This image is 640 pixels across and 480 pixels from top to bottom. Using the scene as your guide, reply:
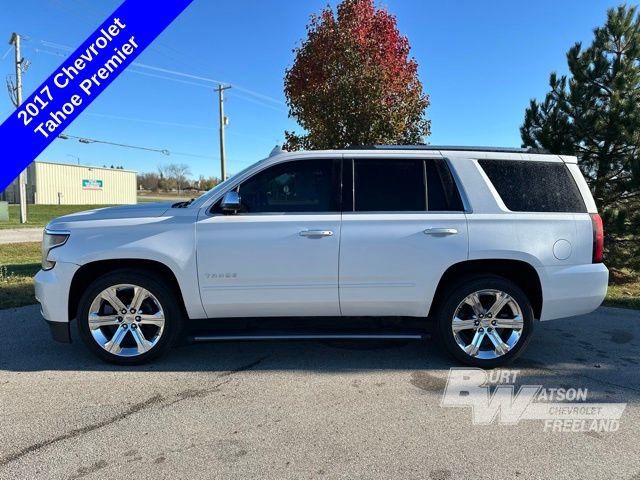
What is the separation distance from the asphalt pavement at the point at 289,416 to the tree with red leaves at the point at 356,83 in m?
4.32

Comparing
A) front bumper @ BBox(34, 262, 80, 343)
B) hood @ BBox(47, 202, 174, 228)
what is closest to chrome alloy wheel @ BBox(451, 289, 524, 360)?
hood @ BBox(47, 202, 174, 228)

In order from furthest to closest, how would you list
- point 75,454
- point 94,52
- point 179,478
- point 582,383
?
1. point 94,52
2. point 582,383
3. point 75,454
4. point 179,478

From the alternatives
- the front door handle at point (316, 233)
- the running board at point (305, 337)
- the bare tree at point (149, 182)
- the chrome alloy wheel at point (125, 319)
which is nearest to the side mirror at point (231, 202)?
the front door handle at point (316, 233)

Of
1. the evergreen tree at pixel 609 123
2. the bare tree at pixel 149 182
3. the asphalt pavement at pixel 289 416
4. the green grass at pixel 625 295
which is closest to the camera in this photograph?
the asphalt pavement at pixel 289 416

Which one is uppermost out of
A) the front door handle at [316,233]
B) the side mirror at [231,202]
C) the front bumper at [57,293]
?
the side mirror at [231,202]

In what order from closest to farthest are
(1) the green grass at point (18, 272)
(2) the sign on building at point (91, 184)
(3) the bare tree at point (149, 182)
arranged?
(1) the green grass at point (18, 272) → (2) the sign on building at point (91, 184) → (3) the bare tree at point (149, 182)

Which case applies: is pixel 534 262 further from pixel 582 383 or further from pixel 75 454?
pixel 75 454

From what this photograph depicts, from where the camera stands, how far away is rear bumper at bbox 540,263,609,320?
164 inches

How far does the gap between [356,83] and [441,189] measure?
4.06 meters

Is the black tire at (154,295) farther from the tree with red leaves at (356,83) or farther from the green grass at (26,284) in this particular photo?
the tree with red leaves at (356,83)

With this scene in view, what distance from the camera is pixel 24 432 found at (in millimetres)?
3129

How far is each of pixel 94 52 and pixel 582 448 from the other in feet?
21.4

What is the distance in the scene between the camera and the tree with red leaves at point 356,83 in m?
7.78

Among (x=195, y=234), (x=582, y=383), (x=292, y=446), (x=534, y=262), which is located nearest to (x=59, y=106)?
(x=195, y=234)
